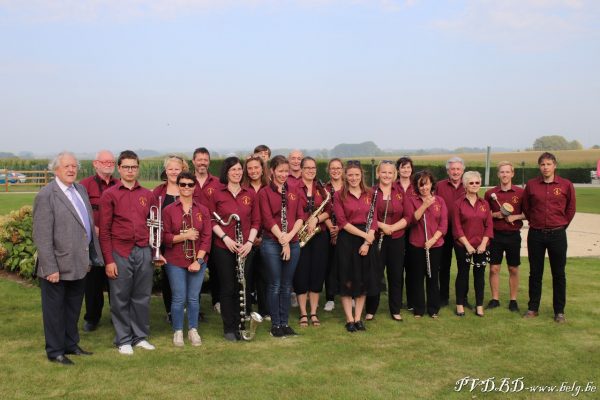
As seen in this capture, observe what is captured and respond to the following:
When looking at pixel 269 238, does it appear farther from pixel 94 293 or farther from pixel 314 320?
pixel 94 293

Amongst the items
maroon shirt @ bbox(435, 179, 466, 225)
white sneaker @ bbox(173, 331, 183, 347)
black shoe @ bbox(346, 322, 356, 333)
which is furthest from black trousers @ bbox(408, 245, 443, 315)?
white sneaker @ bbox(173, 331, 183, 347)

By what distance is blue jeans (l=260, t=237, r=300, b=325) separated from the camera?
21.4ft

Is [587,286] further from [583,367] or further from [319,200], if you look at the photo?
[319,200]

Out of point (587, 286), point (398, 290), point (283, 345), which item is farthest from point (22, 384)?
point (587, 286)

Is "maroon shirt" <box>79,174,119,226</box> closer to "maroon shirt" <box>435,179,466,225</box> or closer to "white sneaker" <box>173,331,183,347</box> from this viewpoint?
"white sneaker" <box>173,331,183,347</box>

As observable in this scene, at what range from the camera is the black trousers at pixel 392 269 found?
23.6 feet

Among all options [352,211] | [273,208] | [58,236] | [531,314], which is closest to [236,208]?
[273,208]

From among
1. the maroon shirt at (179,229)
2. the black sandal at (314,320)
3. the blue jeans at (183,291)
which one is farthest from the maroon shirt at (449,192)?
the blue jeans at (183,291)

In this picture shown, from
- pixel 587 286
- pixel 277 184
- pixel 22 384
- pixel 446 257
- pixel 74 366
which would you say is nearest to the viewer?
pixel 22 384

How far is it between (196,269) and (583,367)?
3.94 meters

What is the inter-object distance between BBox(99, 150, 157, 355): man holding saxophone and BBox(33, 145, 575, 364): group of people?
11 millimetres

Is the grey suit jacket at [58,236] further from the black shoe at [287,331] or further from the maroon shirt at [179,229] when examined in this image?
the black shoe at [287,331]

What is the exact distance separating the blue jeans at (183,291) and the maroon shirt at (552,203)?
414 cm

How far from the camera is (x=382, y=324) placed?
711 centimetres
